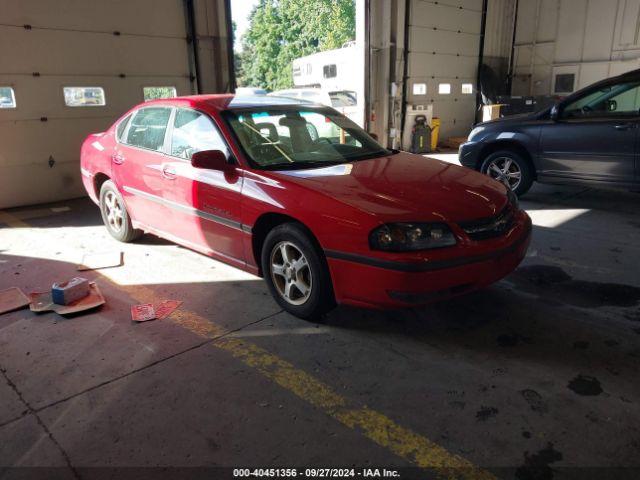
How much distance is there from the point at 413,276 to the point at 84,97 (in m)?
6.84

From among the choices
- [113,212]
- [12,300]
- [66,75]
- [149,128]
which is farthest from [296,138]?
[66,75]

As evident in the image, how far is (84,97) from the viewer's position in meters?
7.61

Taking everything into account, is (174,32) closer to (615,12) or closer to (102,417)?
(102,417)

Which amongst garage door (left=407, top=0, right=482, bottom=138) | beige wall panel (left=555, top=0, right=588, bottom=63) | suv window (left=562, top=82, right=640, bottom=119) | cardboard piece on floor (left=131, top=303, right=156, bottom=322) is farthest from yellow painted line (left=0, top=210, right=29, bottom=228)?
beige wall panel (left=555, top=0, right=588, bottom=63)

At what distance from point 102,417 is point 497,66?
15893mm

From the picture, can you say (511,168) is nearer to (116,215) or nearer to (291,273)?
(291,273)

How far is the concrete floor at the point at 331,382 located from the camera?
2176 mm

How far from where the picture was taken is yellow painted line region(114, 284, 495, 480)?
211 cm

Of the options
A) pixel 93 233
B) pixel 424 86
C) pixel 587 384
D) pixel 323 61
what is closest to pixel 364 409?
pixel 587 384

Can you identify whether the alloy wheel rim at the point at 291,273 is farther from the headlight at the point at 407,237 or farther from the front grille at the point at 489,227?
the front grille at the point at 489,227

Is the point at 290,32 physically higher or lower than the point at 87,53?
higher

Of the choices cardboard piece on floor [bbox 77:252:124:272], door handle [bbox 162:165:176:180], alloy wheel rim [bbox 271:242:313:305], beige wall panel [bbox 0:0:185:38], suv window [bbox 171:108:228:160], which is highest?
beige wall panel [bbox 0:0:185:38]

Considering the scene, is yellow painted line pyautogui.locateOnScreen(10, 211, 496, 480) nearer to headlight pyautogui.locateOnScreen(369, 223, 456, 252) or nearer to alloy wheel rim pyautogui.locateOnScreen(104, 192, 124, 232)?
headlight pyautogui.locateOnScreen(369, 223, 456, 252)

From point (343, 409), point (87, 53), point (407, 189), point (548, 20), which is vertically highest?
point (548, 20)
